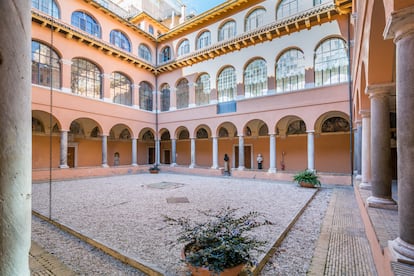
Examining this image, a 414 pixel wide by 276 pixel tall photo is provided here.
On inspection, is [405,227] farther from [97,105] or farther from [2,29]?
[97,105]

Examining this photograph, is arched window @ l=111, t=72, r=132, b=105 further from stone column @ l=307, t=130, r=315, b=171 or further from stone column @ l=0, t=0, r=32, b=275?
stone column @ l=0, t=0, r=32, b=275

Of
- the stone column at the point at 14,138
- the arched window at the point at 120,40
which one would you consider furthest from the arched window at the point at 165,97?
the stone column at the point at 14,138

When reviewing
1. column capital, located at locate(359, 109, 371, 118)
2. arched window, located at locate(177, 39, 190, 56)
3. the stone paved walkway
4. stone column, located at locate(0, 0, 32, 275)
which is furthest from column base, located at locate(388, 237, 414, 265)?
arched window, located at locate(177, 39, 190, 56)

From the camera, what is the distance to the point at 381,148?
5.00 metres

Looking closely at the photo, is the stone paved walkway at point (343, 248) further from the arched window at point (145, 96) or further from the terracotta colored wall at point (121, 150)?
the terracotta colored wall at point (121, 150)

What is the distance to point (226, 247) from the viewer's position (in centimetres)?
263

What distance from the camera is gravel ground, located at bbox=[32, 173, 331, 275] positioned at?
12.0 ft

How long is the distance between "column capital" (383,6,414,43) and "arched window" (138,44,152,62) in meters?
A: 19.4

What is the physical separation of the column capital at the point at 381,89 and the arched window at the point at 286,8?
10.9 m

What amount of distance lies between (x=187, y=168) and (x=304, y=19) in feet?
40.7

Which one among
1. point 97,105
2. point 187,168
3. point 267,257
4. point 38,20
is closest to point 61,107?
point 97,105

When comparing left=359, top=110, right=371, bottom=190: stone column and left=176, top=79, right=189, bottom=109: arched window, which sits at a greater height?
left=176, top=79, right=189, bottom=109: arched window

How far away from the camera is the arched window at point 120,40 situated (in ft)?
56.4

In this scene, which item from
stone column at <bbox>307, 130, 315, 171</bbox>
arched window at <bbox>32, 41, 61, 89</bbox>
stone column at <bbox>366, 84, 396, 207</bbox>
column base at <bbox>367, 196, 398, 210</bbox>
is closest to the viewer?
column base at <bbox>367, 196, 398, 210</bbox>
